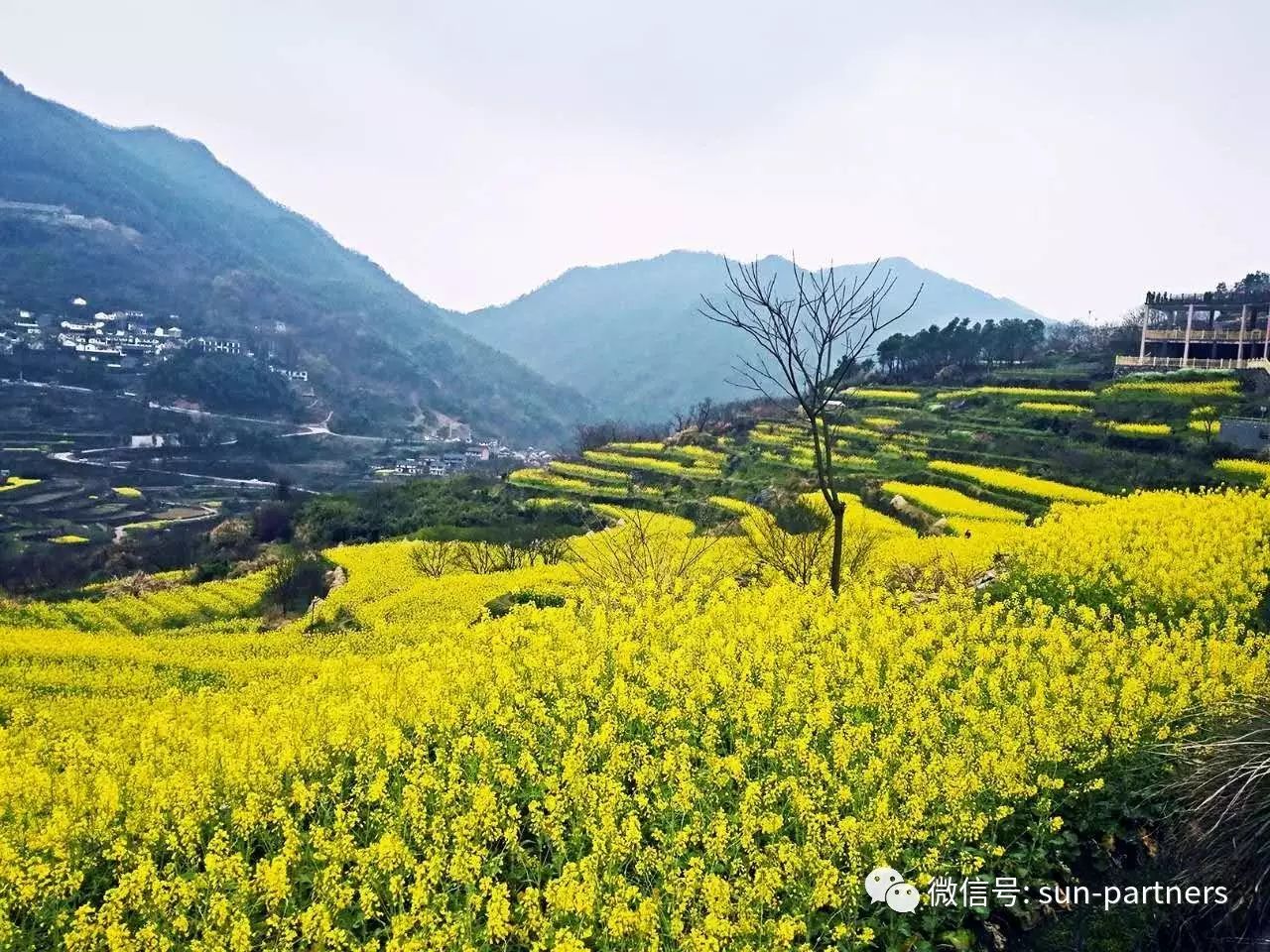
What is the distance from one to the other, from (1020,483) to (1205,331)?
73.6 feet

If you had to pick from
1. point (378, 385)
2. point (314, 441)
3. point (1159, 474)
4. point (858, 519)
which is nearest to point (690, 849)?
point (858, 519)

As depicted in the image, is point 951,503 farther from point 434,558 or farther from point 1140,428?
point 434,558

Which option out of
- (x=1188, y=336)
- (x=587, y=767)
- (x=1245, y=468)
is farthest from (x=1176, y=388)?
(x=587, y=767)

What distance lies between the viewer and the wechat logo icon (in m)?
5.39

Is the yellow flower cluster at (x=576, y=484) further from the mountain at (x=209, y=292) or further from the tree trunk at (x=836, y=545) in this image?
the mountain at (x=209, y=292)

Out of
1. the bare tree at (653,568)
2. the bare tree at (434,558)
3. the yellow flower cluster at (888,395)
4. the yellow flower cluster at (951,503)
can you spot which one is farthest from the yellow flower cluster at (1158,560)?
the yellow flower cluster at (888,395)

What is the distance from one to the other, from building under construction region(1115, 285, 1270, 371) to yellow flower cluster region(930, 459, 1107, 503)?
17.5m

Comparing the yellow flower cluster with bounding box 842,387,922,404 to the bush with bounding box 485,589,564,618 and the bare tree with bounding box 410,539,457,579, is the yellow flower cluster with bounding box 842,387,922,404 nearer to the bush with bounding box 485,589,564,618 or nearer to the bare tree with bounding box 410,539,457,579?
the bare tree with bounding box 410,539,457,579

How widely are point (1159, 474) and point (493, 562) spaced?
1879 centimetres

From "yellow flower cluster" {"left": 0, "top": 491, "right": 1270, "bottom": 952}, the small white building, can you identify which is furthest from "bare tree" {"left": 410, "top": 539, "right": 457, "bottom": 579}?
the small white building

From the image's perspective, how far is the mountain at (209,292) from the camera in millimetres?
103812

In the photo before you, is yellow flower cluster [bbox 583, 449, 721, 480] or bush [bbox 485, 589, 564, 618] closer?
bush [bbox 485, 589, 564, 618]

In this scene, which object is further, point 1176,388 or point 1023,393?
point 1023,393

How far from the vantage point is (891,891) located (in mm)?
5422
